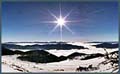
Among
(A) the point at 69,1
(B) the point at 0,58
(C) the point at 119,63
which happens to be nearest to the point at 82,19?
(A) the point at 69,1

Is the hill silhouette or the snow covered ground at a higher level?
the hill silhouette

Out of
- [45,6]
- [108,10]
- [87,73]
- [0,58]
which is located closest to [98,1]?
[108,10]

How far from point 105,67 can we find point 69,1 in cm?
119

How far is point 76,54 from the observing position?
433 cm

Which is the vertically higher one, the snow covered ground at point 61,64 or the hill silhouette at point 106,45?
the hill silhouette at point 106,45

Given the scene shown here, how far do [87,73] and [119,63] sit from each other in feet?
1.71

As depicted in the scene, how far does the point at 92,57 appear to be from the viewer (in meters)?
4.30

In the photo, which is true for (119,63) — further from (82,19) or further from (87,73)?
(82,19)

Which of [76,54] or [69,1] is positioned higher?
[69,1]

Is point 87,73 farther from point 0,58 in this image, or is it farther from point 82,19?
point 0,58

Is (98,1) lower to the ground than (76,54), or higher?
higher

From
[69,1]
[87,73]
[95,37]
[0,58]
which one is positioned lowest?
[87,73]

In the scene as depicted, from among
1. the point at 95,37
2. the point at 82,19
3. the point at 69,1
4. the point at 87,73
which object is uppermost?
the point at 69,1

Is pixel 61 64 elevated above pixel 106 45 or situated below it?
below
